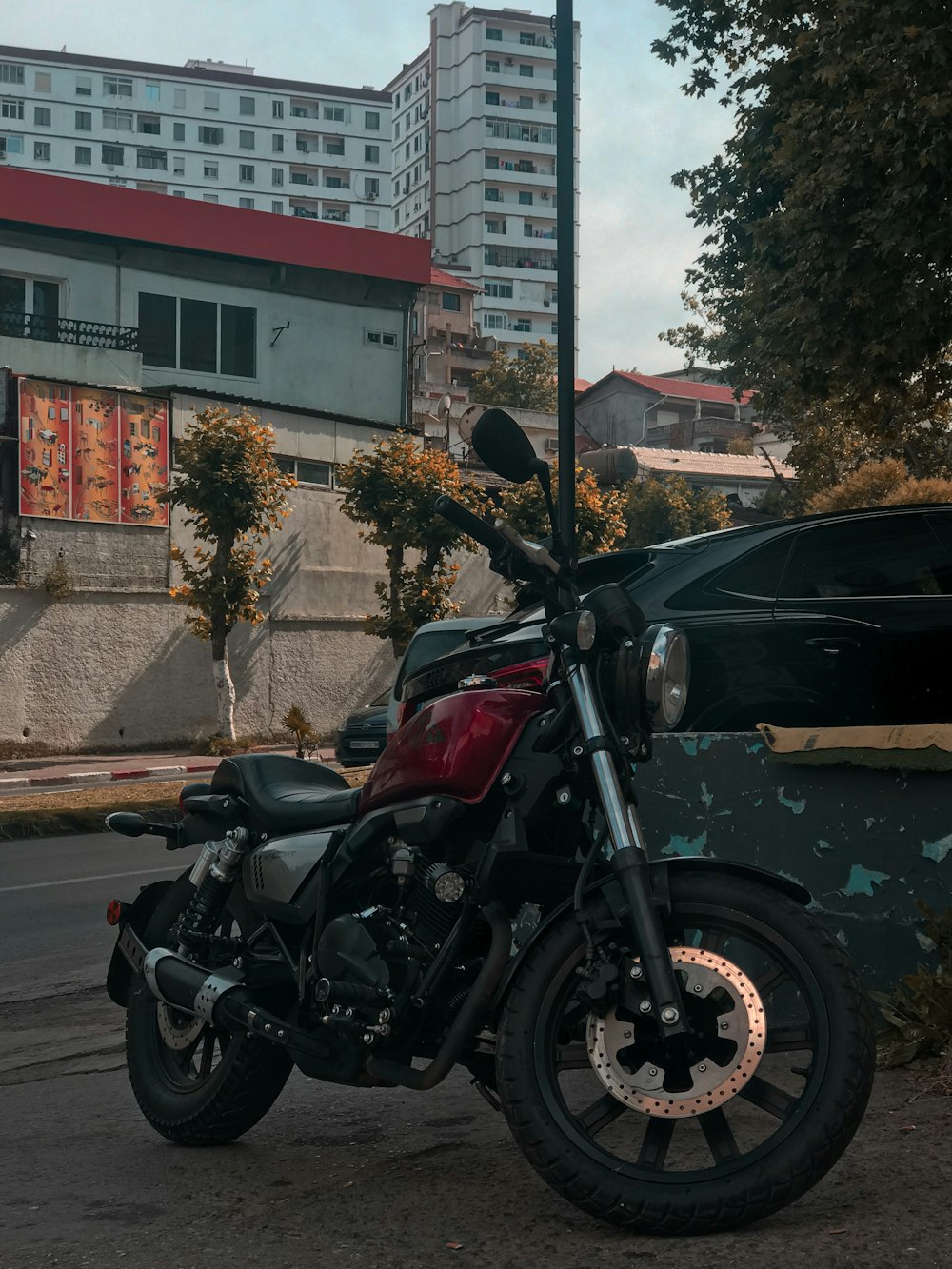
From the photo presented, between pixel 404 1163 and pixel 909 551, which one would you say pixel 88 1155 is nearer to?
pixel 404 1163

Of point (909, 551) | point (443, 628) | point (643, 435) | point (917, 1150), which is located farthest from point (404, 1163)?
point (643, 435)

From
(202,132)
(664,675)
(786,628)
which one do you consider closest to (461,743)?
(664,675)

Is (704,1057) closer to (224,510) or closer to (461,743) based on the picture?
(461,743)

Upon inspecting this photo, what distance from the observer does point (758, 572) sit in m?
6.57

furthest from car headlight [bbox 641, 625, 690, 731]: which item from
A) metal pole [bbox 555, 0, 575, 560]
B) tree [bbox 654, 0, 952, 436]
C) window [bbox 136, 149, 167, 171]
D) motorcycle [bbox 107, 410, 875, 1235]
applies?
window [bbox 136, 149, 167, 171]

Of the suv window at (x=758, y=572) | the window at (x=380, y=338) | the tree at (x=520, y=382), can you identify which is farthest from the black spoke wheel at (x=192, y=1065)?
the tree at (x=520, y=382)

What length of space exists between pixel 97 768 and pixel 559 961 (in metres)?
22.0

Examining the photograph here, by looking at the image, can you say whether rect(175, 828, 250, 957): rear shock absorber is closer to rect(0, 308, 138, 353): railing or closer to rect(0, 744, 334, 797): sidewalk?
rect(0, 744, 334, 797): sidewalk

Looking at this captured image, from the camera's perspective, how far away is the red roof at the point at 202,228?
33688mm

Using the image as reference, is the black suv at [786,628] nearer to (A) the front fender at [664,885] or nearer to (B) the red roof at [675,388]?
(A) the front fender at [664,885]

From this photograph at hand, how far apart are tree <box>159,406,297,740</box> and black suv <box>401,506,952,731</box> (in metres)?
21.2

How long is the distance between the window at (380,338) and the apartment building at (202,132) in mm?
82488

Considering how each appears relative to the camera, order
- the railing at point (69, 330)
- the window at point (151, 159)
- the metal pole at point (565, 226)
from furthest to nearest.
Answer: the window at point (151, 159) → the railing at point (69, 330) → the metal pole at point (565, 226)

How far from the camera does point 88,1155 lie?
13.8 ft
